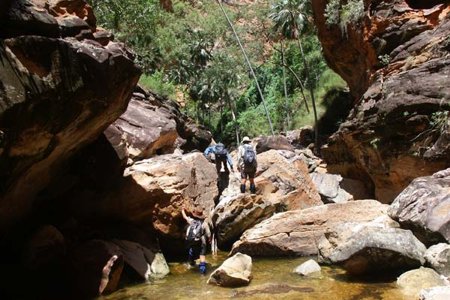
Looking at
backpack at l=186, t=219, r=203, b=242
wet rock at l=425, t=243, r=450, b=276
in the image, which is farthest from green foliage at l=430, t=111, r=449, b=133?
backpack at l=186, t=219, r=203, b=242

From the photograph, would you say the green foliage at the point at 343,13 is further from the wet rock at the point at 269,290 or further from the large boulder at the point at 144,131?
the wet rock at the point at 269,290

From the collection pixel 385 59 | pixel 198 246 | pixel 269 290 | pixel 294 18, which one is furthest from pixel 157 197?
pixel 294 18

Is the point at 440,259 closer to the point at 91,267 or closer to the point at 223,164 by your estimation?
the point at 91,267

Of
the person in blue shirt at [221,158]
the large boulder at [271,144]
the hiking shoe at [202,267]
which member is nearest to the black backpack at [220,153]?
the person in blue shirt at [221,158]

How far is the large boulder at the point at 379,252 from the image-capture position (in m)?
8.22

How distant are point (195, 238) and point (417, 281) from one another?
5228 millimetres

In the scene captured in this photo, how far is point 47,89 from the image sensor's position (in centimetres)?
739

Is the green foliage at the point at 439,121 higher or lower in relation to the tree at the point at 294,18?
lower

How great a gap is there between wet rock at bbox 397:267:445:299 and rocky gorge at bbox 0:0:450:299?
50 millimetres

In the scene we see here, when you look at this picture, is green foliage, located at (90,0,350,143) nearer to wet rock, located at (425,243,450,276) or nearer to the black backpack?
the black backpack

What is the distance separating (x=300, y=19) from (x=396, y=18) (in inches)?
990

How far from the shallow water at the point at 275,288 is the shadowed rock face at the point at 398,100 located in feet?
18.3

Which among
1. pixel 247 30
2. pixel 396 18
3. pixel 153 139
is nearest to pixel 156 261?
pixel 153 139

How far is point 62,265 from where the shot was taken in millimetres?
9789
